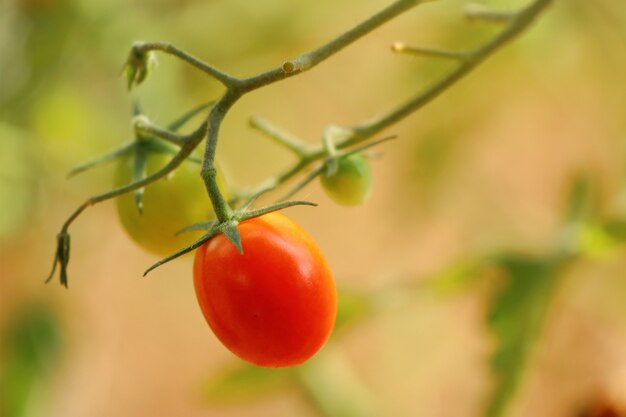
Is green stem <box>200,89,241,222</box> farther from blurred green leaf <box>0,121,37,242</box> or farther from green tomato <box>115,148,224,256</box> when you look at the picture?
blurred green leaf <box>0,121,37,242</box>

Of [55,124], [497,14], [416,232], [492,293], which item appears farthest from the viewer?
[416,232]

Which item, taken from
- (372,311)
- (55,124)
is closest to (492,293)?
(372,311)

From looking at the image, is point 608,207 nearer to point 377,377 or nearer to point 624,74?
point 624,74

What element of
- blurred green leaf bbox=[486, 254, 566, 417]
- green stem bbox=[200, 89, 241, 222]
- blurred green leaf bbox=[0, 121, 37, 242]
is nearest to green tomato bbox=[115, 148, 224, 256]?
green stem bbox=[200, 89, 241, 222]

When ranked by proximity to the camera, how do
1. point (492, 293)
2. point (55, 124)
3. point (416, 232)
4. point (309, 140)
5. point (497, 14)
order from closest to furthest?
1. point (497, 14)
2. point (492, 293)
3. point (55, 124)
4. point (416, 232)
5. point (309, 140)

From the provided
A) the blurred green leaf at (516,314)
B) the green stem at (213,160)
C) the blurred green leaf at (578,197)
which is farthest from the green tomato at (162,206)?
the blurred green leaf at (578,197)

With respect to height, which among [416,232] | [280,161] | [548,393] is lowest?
[548,393]

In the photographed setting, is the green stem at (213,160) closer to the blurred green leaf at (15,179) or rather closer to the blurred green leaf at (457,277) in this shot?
the blurred green leaf at (457,277)
